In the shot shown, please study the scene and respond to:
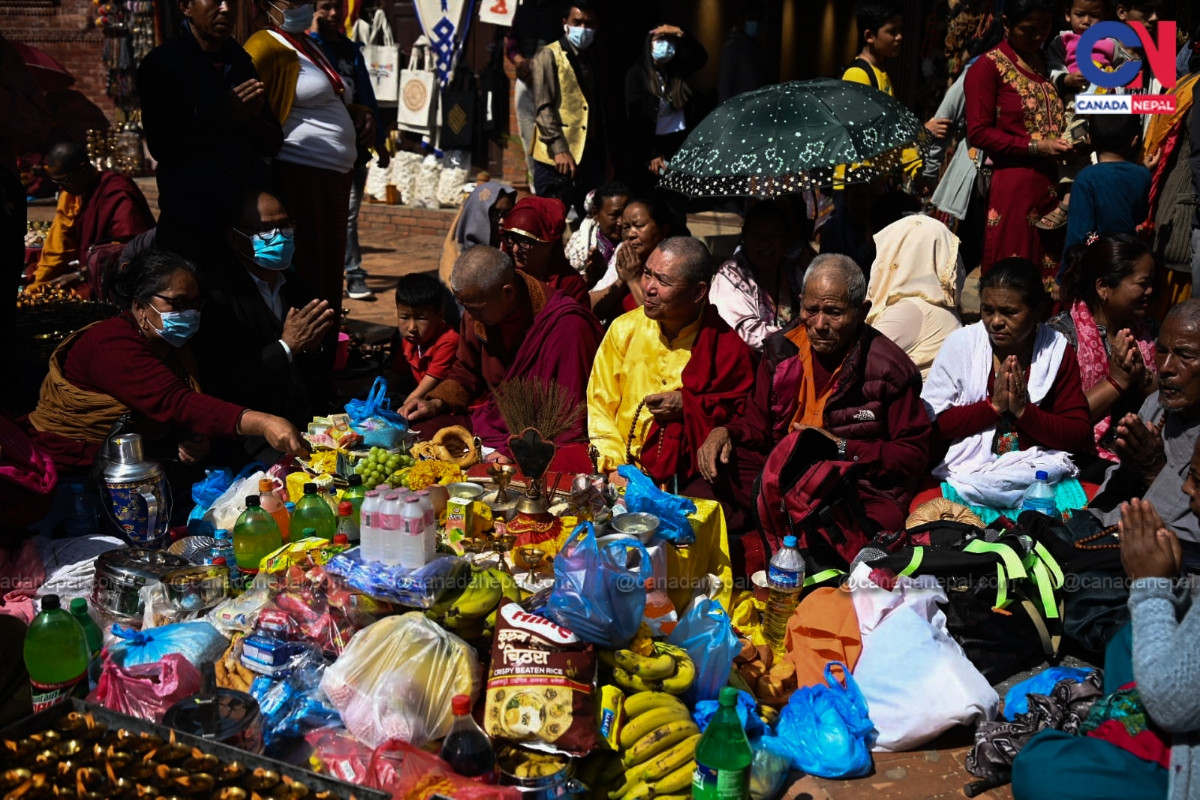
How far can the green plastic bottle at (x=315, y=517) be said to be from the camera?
3979 millimetres

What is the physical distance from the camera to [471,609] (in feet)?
10.6

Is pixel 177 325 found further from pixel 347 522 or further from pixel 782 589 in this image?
pixel 782 589

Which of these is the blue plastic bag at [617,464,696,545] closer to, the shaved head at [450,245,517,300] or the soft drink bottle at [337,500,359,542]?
the soft drink bottle at [337,500,359,542]

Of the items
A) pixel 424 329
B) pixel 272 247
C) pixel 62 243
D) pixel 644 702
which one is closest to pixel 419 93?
pixel 62 243

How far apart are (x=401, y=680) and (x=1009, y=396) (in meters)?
2.80

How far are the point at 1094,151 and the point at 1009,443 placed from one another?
2604mm

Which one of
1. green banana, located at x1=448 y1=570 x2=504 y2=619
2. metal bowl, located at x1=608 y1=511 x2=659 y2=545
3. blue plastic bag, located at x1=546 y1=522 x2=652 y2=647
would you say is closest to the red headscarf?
metal bowl, located at x1=608 y1=511 x2=659 y2=545

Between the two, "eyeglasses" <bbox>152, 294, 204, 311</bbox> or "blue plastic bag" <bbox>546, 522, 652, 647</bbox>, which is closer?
"blue plastic bag" <bbox>546, 522, 652, 647</bbox>

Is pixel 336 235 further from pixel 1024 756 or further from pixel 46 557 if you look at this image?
pixel 1024 756

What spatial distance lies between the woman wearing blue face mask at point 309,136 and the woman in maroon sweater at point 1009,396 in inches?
125

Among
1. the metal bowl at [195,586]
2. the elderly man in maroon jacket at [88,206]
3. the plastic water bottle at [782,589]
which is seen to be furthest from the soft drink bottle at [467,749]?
the elderly man in maroon jacket at [88,206]

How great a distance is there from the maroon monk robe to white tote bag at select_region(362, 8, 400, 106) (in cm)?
791

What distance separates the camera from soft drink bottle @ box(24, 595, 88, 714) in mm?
3199

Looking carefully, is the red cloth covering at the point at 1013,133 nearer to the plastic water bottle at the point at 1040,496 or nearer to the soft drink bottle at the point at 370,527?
the plastic water bottle at the point at 1040,496
